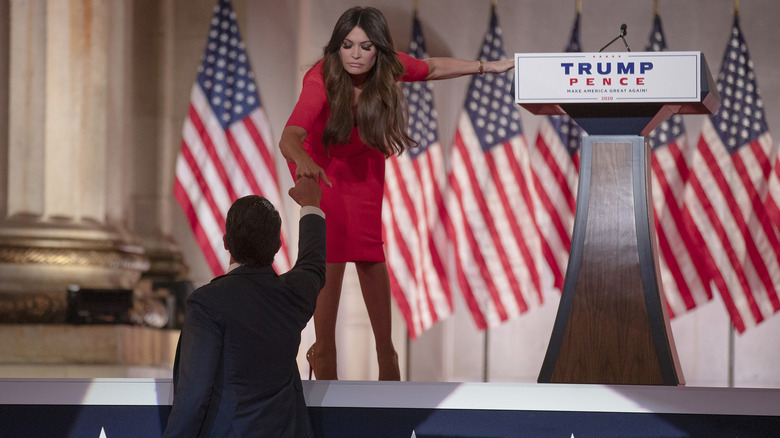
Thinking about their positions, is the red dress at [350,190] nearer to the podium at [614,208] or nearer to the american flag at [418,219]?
the podium at [614,208]

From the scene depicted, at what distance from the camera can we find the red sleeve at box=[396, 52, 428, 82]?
136 inches

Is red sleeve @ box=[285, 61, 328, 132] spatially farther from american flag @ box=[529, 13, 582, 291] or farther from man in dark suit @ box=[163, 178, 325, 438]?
american flag @ box=[529, 13, 582, 291]

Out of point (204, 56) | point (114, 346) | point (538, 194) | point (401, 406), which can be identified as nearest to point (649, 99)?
point (401, 406)

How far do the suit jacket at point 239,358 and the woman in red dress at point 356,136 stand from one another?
82 cm

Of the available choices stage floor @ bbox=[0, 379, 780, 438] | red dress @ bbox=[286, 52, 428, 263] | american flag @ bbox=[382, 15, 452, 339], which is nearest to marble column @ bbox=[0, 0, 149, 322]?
american flag @ bbox=[382, 15, 452, 339]

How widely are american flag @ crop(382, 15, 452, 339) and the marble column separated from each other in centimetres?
210

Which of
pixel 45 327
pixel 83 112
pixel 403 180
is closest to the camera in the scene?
pixel 45 327

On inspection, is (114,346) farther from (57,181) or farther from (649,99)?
(649,99)

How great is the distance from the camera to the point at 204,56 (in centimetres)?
787

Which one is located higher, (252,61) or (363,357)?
(252,61)

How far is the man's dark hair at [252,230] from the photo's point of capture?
2.41 meters

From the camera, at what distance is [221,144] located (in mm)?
7785

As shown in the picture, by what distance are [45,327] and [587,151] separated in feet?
13.9

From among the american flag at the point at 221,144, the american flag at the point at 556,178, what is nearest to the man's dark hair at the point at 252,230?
the american flag at the point at 221,144
